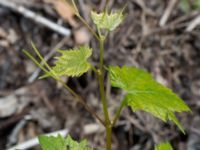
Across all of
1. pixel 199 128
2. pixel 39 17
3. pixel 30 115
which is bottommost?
pixel 199 128

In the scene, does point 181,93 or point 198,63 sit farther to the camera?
point 198,63

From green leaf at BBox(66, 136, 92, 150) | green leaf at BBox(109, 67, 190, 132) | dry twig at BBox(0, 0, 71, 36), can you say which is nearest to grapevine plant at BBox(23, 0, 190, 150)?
green leaf at BBox(109, 67, 190, 132)

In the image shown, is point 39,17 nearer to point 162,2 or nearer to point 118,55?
point 118,55

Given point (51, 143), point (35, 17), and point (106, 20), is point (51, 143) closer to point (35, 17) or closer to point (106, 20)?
point (106, 20)

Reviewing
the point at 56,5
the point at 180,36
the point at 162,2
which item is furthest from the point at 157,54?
the point at 56,5

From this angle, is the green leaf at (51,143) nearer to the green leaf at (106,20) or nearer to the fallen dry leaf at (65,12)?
the green leaf at (106,20)

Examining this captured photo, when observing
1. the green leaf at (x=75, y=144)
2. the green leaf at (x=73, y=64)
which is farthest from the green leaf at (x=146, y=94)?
the green leaf at (x=75, y=144)
